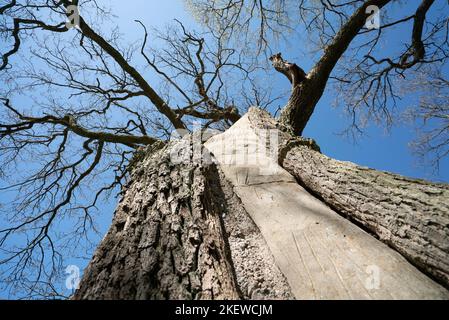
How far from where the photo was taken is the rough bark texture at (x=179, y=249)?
1128 mm

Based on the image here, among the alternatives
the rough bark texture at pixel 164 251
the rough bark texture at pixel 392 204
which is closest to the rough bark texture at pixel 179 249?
the rough bark texture at pixel 164 251

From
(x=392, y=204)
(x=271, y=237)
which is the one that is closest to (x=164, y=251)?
(x=271, y=237)

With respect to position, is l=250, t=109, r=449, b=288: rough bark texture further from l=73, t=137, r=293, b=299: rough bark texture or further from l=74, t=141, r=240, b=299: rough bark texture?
l=74, t=141, r=240, b=299: rough bark texture

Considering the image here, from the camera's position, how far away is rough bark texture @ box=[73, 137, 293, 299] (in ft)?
3.70

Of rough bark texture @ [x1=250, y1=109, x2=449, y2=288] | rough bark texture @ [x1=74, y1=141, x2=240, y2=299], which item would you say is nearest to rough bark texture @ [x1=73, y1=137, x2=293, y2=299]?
rough bark texture @ [x1=74, y1=141, x2=240, y2=299]

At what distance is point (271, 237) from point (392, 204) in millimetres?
716

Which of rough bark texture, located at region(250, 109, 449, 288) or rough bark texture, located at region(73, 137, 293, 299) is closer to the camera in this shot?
rough bark texture, located at region(73, 137, 293, 299)

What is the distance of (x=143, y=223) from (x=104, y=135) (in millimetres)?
3459

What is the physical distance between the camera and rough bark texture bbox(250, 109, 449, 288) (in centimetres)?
125

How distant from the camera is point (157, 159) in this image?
2.40m

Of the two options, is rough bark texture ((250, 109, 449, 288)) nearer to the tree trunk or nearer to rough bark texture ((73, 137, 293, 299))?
the tree trunk

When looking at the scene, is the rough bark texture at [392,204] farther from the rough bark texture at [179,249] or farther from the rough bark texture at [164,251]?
the rough bark texture at [164,251]

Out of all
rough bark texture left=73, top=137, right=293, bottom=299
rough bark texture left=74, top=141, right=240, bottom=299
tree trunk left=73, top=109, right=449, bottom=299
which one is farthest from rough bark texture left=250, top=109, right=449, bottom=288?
rough bark texture left=74, top=141, right=240, bottom=299
